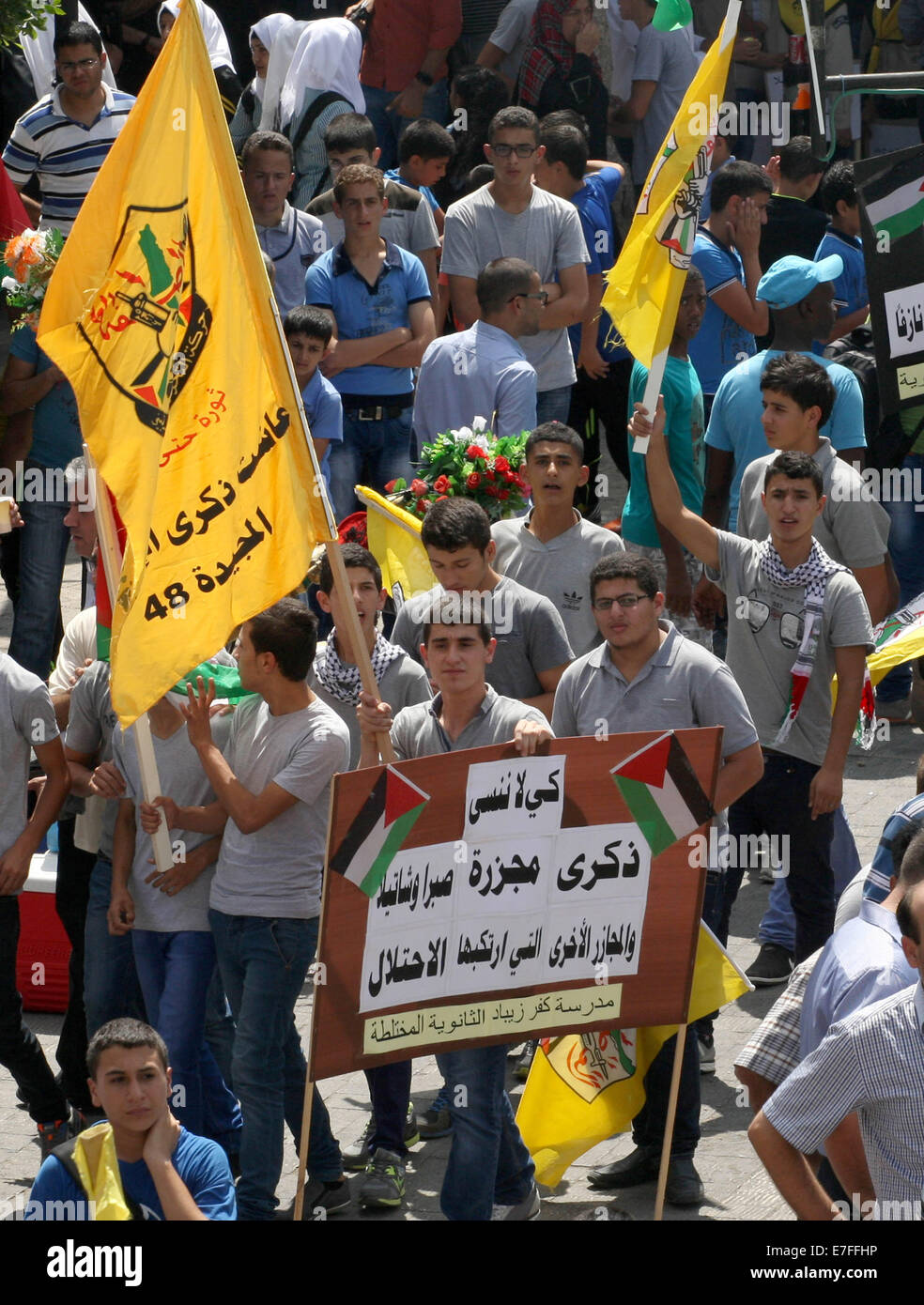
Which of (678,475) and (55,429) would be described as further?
(55,429)

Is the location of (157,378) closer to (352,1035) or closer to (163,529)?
(163,529)

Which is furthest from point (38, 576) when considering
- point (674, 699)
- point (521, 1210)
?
point (521, 1210)

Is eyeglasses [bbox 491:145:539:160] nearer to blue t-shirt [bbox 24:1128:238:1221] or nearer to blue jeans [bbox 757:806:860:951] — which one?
blue jeans [bbox 757:806:860:951]

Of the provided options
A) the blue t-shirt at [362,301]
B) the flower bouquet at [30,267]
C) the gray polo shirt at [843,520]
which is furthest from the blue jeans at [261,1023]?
the blue t-shirt at [362,301]

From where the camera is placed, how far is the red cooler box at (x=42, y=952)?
7.63 meters

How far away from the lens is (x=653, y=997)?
18.9 ft

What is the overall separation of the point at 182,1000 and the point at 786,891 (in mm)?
2604

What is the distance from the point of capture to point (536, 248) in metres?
10.6

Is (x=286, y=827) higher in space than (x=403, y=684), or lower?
lower

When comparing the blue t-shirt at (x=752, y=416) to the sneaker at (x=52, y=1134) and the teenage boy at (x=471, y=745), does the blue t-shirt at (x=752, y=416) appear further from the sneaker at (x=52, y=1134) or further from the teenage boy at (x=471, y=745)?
the sneaker at (x=52, y=1134)

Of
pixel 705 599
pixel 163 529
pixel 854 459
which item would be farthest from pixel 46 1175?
pixel 854 459

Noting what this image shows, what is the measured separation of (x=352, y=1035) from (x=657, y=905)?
0.97m

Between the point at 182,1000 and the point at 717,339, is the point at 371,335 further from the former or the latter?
the point at 182,1000

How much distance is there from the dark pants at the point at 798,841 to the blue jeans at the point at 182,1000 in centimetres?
193
